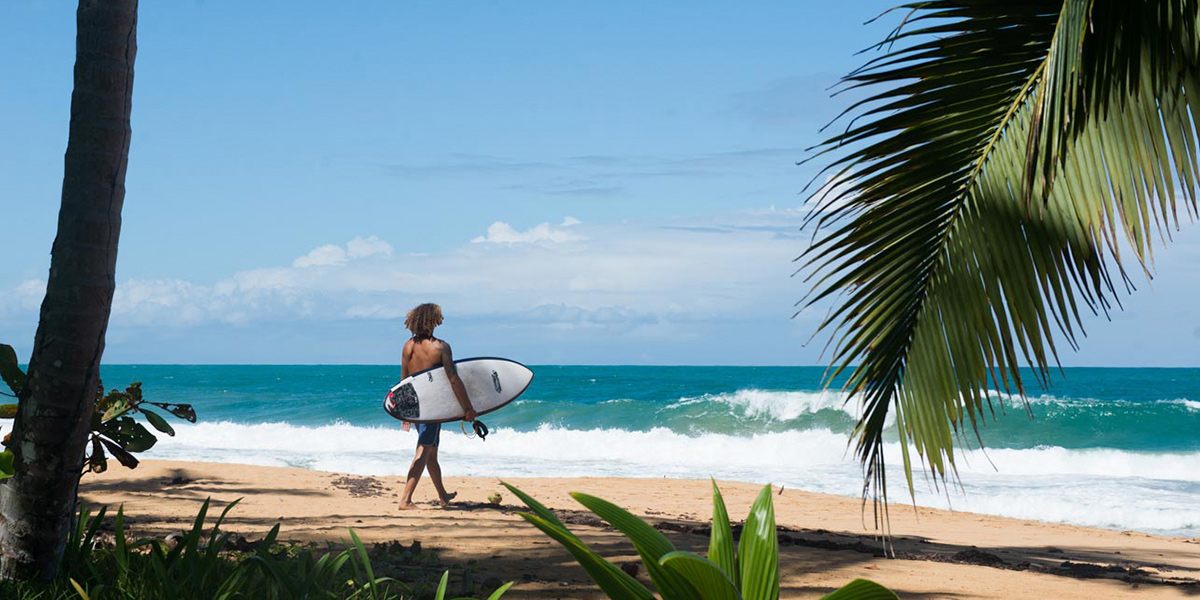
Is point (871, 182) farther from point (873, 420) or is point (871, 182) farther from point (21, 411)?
point (21, 411)

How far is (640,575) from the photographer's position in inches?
185

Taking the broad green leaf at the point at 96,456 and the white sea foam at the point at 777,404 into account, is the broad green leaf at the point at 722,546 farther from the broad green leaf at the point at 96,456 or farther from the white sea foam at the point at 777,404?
the white sea foam at the point at 777,404

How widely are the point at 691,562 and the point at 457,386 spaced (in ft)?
18.3

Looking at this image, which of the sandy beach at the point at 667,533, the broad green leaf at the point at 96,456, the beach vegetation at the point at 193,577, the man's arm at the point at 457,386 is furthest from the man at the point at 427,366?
the beach vegetation at the point at 193,577

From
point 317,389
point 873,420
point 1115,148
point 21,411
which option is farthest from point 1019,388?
point 317,389

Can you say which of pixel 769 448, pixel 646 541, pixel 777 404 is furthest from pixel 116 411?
pixel 777 404

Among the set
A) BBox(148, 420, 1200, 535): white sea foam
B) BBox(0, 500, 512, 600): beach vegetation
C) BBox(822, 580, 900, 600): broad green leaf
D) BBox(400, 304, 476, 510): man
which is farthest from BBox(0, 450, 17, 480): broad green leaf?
BBox(148, 420, 1200, 535): white sea foam

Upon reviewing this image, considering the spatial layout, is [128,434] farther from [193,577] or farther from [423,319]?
[423,319]

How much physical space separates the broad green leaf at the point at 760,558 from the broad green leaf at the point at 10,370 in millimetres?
3194

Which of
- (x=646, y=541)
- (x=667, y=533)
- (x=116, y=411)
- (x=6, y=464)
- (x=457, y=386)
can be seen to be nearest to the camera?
(x=646, y=541)

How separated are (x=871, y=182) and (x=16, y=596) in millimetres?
3190

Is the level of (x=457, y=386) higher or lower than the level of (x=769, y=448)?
higher

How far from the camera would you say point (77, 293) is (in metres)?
3.21

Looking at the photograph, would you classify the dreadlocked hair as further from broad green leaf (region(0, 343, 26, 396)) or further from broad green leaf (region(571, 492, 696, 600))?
broad green leaf (region(571, 492, 696, 600))
